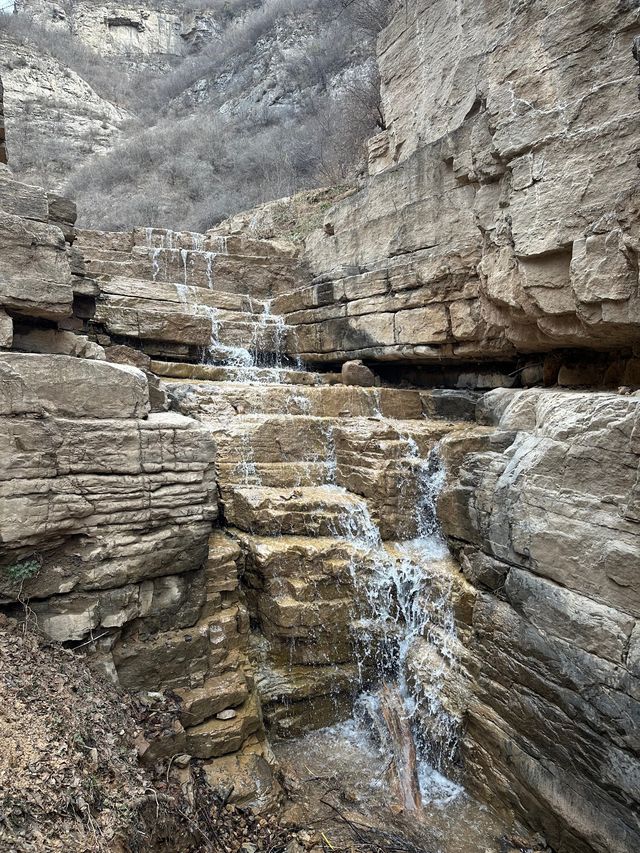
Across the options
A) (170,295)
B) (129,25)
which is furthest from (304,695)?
(129,25)

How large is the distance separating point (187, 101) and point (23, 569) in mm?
27581

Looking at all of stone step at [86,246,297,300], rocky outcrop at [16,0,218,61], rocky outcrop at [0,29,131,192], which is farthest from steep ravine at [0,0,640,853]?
rocky outcrop at [16,0,218,61]

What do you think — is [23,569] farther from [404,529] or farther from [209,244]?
[209,244]

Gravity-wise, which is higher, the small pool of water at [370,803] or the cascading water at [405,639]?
the cascading water at [405,639]

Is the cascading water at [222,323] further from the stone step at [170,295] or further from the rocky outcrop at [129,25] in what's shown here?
the rocky outcrop at [129,25]

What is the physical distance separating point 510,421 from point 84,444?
3950 millimetres

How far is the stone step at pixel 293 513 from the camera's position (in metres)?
5.19

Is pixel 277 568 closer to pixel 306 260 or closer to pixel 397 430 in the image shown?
pixel 397 430

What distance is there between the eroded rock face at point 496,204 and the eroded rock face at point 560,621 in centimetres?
136

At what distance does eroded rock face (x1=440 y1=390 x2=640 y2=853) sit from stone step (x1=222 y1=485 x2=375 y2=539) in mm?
1243

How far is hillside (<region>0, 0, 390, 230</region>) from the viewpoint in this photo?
16438mm

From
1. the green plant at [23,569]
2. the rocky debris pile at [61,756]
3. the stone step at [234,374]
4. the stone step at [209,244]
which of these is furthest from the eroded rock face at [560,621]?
the stone step at [209,244]

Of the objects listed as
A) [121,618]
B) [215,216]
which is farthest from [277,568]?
[215,216]

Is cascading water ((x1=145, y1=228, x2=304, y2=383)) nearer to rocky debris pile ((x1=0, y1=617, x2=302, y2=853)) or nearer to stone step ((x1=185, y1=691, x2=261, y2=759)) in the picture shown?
stone step ((x1=185, y1=691, x2=261, y2=759))
